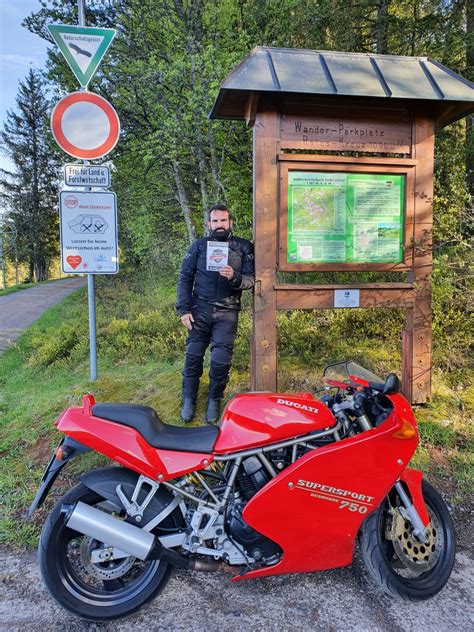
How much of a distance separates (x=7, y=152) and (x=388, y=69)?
140 ft

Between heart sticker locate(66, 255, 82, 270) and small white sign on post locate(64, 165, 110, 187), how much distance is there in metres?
0.68

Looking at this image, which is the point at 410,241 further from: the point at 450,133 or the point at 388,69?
the point at 450,133

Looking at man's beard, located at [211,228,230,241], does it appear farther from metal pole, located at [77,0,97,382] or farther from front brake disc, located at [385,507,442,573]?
front brake disc, located at [385,507,442,573]

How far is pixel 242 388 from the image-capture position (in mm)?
4258

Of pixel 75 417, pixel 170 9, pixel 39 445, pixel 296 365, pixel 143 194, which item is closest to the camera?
pixel 75 417

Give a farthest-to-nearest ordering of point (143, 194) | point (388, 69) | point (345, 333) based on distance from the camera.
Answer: point (143, 194) < point (345, 333) < point (388, 69)

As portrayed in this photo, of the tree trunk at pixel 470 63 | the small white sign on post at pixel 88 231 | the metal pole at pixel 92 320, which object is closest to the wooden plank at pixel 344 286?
the small white sign on post at pixel 88 231

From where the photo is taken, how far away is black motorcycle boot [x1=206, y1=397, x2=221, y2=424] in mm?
3732

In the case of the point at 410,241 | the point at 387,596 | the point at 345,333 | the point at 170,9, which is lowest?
the point at 387,596

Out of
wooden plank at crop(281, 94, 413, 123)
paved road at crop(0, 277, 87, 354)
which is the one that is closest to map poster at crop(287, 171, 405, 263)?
wooden plank at crop(281, 94, 413, 123)

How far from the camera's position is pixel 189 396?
382cm

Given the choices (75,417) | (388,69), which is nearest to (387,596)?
(75,417)

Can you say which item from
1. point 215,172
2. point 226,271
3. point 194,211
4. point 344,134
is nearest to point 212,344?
point 226,271

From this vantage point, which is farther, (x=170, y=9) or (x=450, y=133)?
(x=170, y=9)
